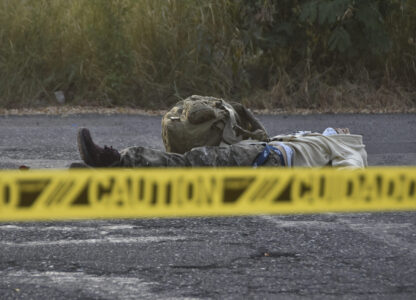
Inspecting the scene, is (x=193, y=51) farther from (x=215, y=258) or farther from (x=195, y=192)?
(x=195, y=192)

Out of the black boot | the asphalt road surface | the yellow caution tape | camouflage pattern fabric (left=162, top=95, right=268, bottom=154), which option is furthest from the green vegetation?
the yellow caution tape

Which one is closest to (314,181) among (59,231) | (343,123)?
(59,231)

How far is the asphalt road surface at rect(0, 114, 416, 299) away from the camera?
10.8 feet

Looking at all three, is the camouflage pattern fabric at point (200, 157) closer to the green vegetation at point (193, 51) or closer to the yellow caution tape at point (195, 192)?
the yellow caution tape at point (195, 192)

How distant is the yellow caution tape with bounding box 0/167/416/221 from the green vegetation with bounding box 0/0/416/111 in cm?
670

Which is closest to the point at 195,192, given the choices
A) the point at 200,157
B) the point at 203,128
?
the point at 200,157

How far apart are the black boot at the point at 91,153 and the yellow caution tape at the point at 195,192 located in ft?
2.91

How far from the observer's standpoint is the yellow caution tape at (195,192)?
10.7ft

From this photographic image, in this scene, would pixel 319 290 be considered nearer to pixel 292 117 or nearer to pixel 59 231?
pixel 59 231

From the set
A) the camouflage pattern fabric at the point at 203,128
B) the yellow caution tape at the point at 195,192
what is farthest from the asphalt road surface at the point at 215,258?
the camouflage pattern fabric at the point at 203,128

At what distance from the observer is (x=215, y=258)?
3744mm

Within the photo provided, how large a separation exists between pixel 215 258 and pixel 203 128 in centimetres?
142

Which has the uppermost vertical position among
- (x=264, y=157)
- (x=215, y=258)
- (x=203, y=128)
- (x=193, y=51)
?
(x=193, y=51)

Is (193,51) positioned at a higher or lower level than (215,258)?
higher
